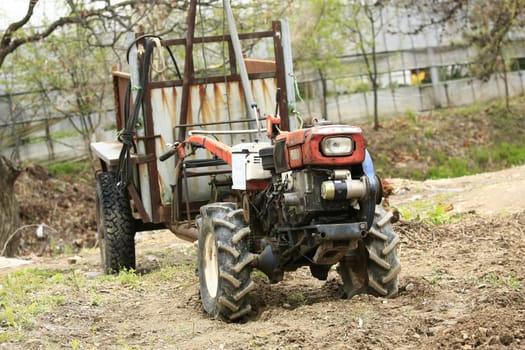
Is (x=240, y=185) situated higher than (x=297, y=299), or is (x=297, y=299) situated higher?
(x=240, y=185)

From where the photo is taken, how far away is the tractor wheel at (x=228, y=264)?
6984mm

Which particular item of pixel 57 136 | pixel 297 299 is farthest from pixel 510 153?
pixel 297 299

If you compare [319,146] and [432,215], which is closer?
[319,146]

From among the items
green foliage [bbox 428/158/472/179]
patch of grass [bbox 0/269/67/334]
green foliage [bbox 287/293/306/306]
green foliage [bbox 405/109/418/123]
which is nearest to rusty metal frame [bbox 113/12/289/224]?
patch of grass [bbox 0/269/67/334]

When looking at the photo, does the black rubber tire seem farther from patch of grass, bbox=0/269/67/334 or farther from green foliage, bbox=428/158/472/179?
green foliage, bbox=428/158/472/179

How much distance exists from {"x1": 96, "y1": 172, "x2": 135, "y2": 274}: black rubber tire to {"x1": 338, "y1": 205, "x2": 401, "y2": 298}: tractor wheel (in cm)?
396

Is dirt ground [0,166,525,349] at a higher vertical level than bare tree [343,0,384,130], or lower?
lower

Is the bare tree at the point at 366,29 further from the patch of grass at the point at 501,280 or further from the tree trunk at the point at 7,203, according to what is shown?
the patch of grass at the point at 501,280

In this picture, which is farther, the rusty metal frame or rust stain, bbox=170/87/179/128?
rust stain, bbox=170/87/179/128

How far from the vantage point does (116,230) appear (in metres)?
10.6

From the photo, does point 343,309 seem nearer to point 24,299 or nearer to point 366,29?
point 24,299

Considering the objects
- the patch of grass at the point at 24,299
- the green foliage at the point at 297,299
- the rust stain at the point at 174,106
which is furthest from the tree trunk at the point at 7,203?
the green foliage at the point at 297,299

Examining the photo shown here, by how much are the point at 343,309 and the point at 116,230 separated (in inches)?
174

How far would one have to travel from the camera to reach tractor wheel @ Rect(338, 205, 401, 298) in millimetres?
7070
